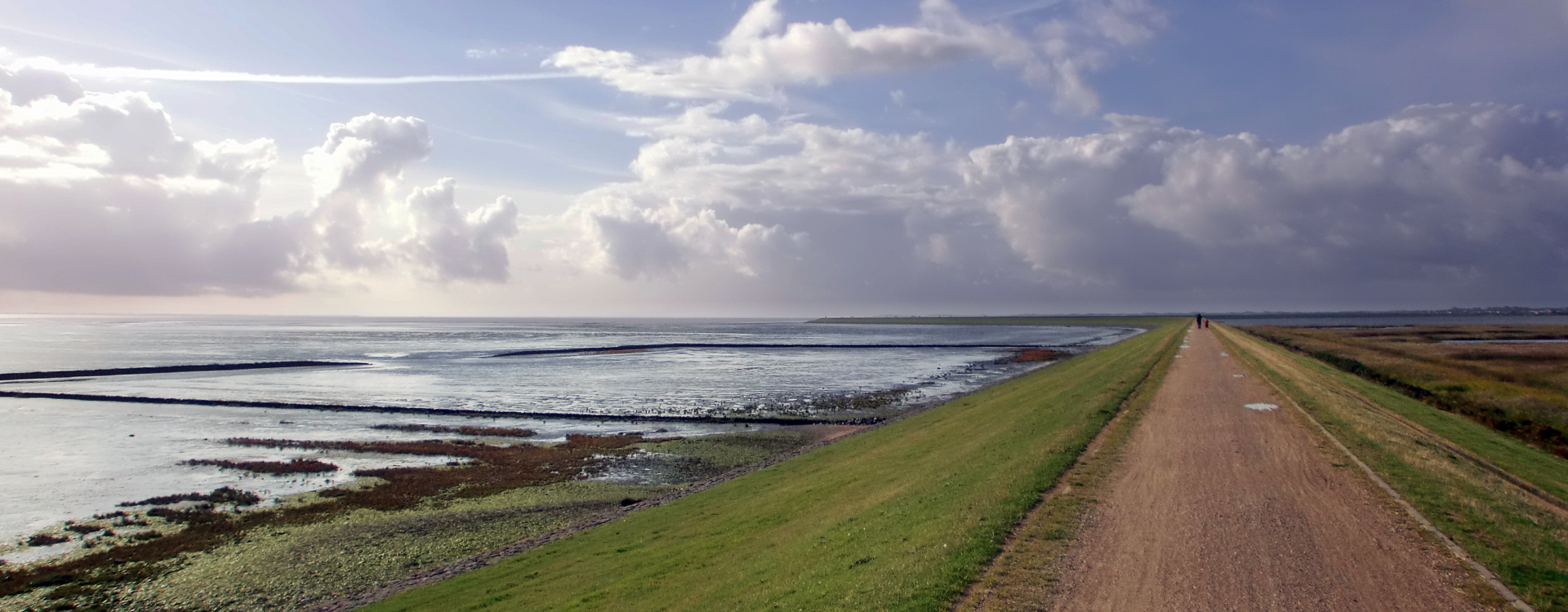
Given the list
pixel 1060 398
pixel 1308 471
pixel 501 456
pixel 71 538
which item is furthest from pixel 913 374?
pixel 71 538

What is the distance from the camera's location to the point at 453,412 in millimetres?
47062

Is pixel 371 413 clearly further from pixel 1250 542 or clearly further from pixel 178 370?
pixel 1250 542

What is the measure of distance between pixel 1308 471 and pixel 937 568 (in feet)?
34.2

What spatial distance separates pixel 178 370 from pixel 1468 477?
Result: 334ft

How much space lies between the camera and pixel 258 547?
19.7 metres

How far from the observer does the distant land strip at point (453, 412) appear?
137ft

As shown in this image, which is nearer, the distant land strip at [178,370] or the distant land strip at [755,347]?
the distant land strip at [178,370]

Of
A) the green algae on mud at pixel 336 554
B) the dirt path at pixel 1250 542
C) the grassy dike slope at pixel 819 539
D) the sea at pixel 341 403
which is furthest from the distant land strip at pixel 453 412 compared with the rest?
the dirt path at pixel 1250 542

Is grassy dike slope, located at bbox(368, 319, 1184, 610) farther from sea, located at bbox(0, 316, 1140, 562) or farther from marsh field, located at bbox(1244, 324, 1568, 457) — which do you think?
marsh field, located at bbox(1244, 324, 1568, 457)

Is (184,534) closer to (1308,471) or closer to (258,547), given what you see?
(258,547)

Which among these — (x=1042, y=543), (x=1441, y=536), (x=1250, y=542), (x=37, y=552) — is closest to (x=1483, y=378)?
(x=1441, y=536)

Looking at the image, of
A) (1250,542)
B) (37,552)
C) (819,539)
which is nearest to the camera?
(1250,542)

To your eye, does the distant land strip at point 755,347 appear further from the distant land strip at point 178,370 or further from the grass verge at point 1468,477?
the grass verge at point 1468,477

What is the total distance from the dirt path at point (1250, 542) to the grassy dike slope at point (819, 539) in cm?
159
